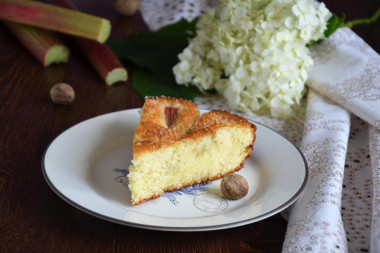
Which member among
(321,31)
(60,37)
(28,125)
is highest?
(321,31)

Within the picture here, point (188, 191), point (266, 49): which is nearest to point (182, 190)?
point (188, 191)

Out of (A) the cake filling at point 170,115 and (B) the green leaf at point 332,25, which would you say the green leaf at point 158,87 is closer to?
(A) the cake filling at point 170,115

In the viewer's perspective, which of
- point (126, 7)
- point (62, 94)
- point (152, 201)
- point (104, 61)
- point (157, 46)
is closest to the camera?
point (152, 201)

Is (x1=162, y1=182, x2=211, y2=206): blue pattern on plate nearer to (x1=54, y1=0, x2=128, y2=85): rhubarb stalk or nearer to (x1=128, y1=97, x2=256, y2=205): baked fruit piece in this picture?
(x1=128, y1=97, x2=256, y2=205): baked fruit piece

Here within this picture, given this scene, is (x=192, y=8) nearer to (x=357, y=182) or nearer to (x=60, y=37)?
(x=60, y=37)

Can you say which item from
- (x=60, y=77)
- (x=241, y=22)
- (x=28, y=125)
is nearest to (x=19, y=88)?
(x=60, y=77)

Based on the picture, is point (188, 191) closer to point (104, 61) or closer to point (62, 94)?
point (62, 94)

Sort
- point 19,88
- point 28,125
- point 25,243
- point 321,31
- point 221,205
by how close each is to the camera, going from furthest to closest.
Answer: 1. point 19,88
2. point 321,31
3. point 28,125
4. point 221,205
5. point 25,243
